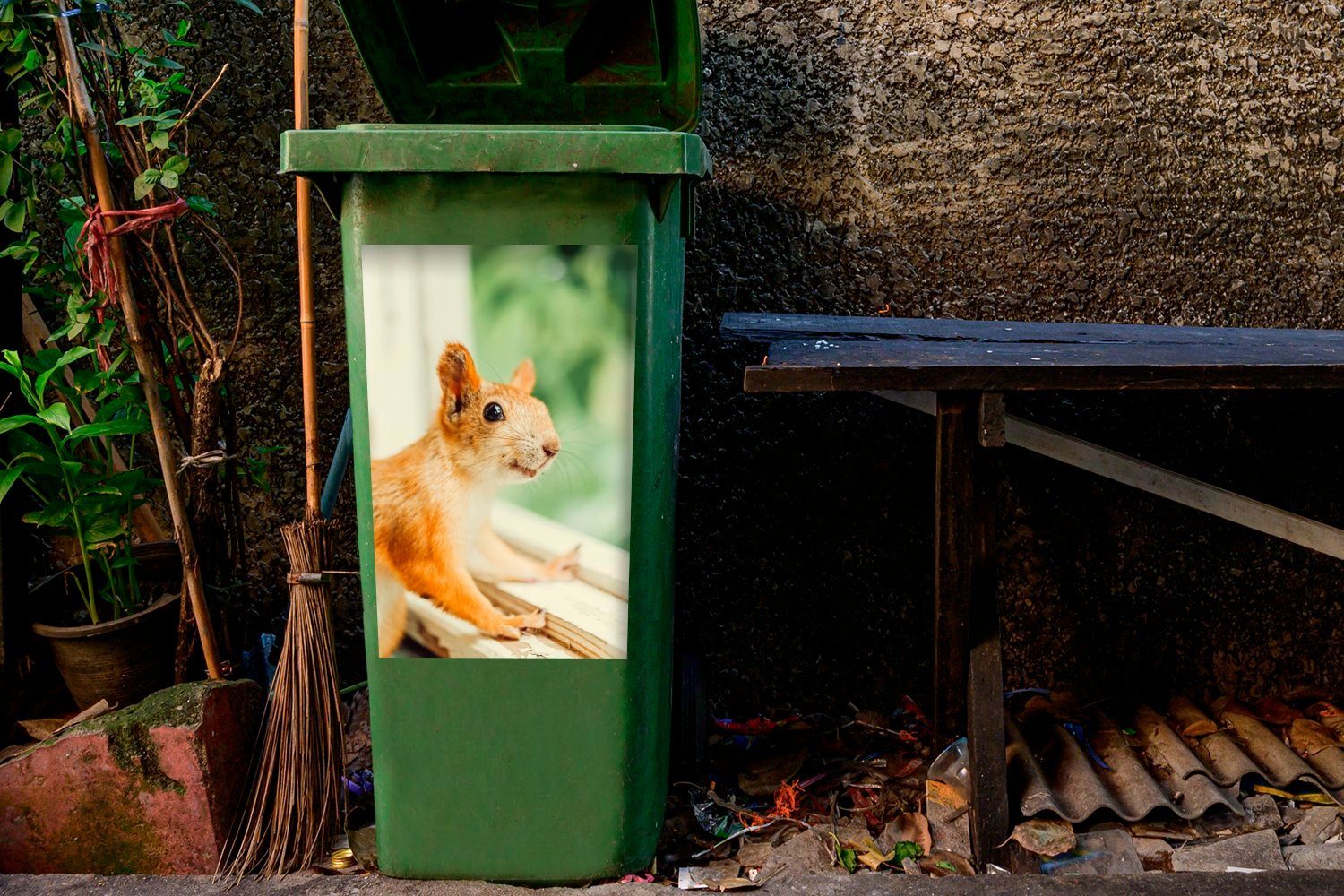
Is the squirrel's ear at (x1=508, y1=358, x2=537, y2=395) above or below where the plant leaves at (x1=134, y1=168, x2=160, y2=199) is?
below

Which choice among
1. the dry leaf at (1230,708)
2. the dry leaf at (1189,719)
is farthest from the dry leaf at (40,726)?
the dry leaf at (1230,708)

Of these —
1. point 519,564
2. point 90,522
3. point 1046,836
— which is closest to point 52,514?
point 90,522

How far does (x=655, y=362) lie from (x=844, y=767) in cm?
121

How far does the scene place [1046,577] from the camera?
8.66 feet

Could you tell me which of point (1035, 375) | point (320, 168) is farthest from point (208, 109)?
point (1035, 375)

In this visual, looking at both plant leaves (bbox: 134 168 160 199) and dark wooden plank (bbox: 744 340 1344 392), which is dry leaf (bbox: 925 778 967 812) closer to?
dark wooden plank (bbox: 744 340 1344 392)

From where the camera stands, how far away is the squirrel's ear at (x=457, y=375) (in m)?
1.74

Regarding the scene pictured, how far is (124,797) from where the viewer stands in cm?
197

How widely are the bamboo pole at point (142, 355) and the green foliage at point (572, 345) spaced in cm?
91

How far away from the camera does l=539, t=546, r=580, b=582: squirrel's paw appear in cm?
181

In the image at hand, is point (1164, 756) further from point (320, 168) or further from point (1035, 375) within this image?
point (320, 168)

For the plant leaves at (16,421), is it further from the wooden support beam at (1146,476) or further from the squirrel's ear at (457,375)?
the wooden support beam at (1146,476)

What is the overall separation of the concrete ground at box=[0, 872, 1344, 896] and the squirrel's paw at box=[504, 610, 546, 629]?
1.71ft

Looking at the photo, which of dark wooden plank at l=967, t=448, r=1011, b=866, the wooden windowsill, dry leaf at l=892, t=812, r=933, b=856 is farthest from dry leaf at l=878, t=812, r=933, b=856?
the wooden windowsill
